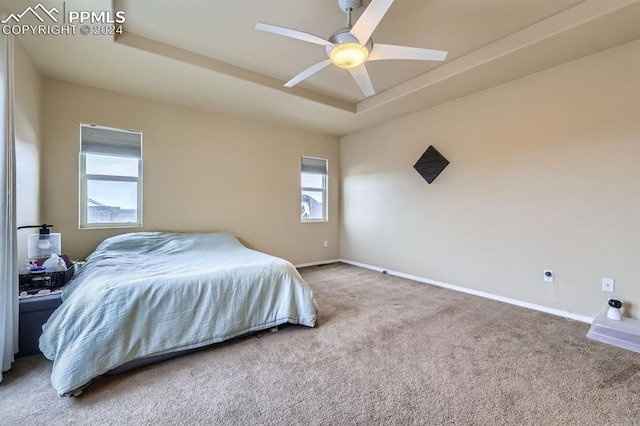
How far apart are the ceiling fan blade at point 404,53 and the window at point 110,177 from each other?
10.5 feet

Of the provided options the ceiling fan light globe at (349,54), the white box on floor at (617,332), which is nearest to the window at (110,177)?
the ceiling fan light globe at (349,54)

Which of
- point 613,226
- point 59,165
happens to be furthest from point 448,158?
point 59,165

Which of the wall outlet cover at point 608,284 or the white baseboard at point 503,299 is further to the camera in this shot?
the white baseboard at point 503,299

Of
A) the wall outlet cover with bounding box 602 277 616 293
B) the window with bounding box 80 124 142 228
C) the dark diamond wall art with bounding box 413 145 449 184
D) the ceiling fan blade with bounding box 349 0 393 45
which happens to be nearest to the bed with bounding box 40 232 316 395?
the window with bounding box 80 124 142 228

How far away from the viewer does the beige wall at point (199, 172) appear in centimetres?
315

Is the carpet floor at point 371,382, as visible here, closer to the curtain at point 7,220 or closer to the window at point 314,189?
the curtain at point 7,220

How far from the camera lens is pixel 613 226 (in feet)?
8.30

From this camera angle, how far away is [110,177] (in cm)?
346

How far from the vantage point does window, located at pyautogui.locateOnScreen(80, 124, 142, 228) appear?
3312mm

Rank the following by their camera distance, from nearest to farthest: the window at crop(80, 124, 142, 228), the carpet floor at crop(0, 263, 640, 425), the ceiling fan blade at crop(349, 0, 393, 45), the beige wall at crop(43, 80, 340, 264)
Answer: the carpet floor at crop(0, 263, 640, 425)
the ceiling fan blade at crop(349, 0, 393, 45)
the beige wall at crop(43, 80, 340, 264)
the window at crop(80, 124, 142, 228)

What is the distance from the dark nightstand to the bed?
0.17 meters

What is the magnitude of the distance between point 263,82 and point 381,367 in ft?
10.3

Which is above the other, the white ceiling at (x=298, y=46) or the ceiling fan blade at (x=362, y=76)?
the white ceiling at (x=298, y=46)

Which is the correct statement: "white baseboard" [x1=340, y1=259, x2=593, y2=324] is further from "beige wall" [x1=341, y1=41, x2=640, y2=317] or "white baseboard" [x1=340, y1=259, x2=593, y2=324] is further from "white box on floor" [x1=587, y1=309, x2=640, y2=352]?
"white box on floor" [x1=587, y1=309, x2=640, y2=352]
